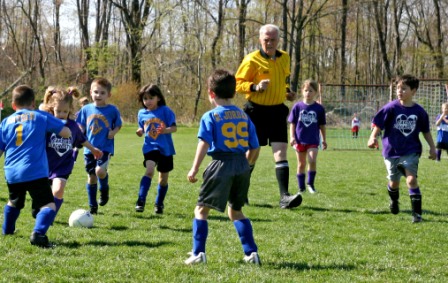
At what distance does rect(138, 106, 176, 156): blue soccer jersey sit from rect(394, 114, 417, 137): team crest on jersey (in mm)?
2750

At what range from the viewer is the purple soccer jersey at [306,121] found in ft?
30.7

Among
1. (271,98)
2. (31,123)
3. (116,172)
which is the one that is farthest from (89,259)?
(116,172)

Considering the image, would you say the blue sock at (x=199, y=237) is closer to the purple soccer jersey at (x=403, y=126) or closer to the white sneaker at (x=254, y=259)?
the white sneaker at (x=254, y=259)

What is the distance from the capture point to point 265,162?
53.1 feet

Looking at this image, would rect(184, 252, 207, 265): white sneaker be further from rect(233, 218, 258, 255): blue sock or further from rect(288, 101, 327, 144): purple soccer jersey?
rect(288, 101, 327, 144): purple soccer jersey

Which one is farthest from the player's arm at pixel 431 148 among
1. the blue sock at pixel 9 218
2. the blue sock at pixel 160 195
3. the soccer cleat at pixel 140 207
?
the blue sock at pixel 9 218

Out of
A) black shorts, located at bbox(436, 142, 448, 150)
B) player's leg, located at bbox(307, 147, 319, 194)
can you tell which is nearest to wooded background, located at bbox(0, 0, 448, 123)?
black shorts, located at bbox(436, 142, 448, 150)

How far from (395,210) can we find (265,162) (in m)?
8.86

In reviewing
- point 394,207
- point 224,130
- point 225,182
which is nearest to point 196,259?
point 225,182

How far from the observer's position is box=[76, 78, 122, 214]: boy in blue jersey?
739 cm

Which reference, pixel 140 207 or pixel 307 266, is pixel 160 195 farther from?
pixel 307 266

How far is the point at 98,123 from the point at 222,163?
126 inches

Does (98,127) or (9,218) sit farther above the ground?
(98,127)

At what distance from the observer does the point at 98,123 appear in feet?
24.3
